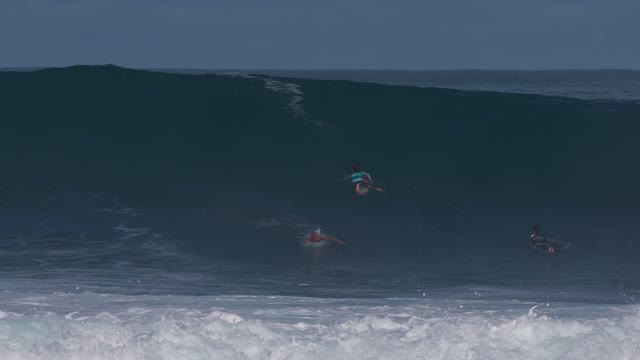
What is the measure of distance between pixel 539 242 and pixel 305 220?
3.71 m

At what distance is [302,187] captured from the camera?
1930 centimetres

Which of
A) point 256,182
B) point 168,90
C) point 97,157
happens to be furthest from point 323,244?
point 168,90

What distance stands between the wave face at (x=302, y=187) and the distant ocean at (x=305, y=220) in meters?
0.06

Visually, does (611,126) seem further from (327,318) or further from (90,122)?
(327,318)

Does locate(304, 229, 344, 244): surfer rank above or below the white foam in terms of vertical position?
below

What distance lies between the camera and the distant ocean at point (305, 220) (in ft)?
33.3

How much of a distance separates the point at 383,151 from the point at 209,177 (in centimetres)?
357

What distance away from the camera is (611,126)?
2305 cm

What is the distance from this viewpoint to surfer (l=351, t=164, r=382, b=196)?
18.6 meters

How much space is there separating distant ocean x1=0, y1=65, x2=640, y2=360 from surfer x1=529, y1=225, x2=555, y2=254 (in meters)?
0.16

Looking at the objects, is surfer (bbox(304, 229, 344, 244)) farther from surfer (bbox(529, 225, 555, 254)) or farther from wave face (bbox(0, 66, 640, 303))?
surfer (bbox(529, 225, 555, 254))

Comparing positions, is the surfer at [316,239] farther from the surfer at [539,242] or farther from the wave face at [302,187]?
the surfer at [539,242]

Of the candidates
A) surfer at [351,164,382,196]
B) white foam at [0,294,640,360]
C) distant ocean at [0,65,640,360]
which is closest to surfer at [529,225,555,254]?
distant ocean at [0,65,640,360]

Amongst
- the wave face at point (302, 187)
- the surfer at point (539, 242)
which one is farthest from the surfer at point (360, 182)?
the surfer at point (539, 242)
